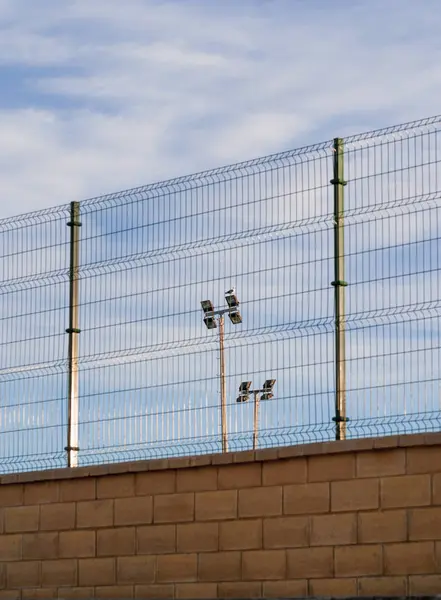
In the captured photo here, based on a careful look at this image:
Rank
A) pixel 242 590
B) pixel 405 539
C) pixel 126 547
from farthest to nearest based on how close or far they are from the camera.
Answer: pixel 126 547 → pixel 242 590 → pixel 405 539

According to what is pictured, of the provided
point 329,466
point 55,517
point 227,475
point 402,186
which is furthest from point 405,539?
point 55,517

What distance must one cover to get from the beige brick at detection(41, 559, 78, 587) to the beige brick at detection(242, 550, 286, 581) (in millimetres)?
1845

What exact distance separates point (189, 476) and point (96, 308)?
6.03 ft

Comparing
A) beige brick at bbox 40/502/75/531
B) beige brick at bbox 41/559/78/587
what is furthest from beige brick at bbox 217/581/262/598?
beige brick at bbox 40/502/75/531

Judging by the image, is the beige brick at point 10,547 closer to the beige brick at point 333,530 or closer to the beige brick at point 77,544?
the beige brick at point 77,544

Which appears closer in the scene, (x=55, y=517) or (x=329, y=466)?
(x=329, y=466)

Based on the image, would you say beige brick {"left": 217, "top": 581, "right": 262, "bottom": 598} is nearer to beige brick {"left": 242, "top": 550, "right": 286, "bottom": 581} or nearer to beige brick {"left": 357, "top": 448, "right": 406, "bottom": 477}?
beige brick {"left": 242, "top": 550, "right": 286, "bottom": 581}

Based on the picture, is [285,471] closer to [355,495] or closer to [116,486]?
[355,495]

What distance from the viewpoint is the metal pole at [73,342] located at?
1432 centimetres

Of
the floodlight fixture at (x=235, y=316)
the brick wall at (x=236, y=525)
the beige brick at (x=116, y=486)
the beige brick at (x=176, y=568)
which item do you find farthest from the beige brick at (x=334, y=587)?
the floodlight fixture at (x=235, y=316)

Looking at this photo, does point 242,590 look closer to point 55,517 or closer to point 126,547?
point 126,547

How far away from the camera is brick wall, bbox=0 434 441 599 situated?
12312mm

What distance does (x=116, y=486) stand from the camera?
14094mm

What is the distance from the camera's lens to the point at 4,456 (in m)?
14.6
